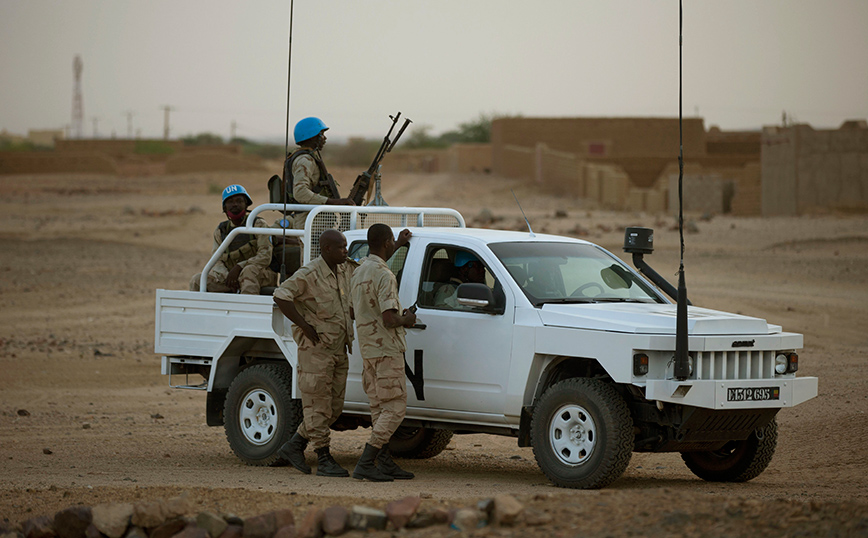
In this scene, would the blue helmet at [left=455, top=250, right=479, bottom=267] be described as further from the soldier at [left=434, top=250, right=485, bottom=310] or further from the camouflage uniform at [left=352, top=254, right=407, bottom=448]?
the camouflage uniform at [left=352, top=254, right=407, bottom=448]

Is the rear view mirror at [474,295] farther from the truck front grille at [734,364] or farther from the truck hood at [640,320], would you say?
the truck front grille at [734,364]

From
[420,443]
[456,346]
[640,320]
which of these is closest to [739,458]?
[640,320]

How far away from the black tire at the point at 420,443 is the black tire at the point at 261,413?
130 cm

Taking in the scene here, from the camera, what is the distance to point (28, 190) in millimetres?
55094

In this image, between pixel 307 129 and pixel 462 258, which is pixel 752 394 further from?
pixel 307 129

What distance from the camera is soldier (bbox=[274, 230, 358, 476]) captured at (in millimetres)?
8336

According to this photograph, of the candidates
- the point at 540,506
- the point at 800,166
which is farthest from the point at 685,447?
the point at 800,166

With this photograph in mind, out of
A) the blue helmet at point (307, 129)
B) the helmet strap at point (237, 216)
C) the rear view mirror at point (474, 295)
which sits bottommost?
the rear view mirror at point (474, 295)

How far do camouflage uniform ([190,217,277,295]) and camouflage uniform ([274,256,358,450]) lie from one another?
66.3 inches

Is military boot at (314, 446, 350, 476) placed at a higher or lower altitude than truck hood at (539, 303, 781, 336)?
lower

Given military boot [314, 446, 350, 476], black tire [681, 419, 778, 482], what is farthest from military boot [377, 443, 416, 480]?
black tire [681, 419, 778, 482]

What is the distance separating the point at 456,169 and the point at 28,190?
90.0 feet

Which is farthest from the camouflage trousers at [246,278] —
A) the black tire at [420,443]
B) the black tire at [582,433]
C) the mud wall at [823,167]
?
the mud wall at [823,167]

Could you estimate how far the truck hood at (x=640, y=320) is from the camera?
7457 mm
